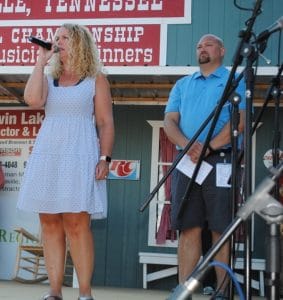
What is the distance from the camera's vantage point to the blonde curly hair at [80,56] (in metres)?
3.20

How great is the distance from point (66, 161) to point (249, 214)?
155cm

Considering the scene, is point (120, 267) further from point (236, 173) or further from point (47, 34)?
point (236, 173)

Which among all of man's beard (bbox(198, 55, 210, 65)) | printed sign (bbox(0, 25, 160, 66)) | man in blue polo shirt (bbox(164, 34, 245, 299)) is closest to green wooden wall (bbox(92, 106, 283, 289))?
printed sign (bbox(0, 25, 160, 66))

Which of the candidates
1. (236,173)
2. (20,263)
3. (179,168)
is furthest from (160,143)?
(236,173)

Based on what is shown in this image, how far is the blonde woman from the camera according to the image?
9.90 ft

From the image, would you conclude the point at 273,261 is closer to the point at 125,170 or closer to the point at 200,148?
the point at 200,148

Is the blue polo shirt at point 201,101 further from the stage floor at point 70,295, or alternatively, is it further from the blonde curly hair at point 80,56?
the stage floor at point 70,295

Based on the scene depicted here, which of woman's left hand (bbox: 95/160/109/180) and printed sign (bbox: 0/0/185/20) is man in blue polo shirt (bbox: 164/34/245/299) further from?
printed sign (bbox: 0/0/185/20)

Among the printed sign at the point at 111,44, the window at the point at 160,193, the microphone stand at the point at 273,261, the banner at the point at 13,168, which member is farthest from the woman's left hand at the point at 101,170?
the banner at the point at 13,168

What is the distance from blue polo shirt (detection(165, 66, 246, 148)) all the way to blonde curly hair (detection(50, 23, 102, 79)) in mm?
594

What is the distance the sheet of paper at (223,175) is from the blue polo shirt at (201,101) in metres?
0.22

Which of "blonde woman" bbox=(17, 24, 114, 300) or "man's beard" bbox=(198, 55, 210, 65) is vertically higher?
"man's beard" bbox=(198, 55, 210, 65)

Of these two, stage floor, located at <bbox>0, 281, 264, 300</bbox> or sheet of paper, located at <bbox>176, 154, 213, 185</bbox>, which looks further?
stage floor, located at <bbox>0, 281, 264, 300</bbox>

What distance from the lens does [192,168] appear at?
3373 mm
